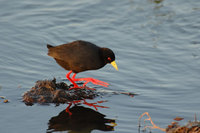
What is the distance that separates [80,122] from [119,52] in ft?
12.4

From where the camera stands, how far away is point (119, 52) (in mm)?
9727

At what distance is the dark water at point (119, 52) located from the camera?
6664 millimetres

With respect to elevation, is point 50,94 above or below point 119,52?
below

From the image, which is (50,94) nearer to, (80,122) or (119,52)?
(80,122)

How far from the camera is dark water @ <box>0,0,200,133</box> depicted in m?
6.66

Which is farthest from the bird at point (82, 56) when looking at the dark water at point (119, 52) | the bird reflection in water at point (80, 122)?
the bird reflection in water at point (80, 122)

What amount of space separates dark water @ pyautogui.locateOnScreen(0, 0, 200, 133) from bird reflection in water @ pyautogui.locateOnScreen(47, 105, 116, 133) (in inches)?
4.6

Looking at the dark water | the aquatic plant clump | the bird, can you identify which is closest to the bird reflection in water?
the dark water

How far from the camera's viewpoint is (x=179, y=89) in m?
7.81

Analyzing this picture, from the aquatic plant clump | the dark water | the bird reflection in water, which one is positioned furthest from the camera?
the aquatic plant clump

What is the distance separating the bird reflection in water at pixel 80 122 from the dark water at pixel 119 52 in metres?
0.12

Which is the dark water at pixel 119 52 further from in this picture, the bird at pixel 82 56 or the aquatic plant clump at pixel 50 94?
the bird at pixel 82 56

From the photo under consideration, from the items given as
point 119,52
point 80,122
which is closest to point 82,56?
point 80,122

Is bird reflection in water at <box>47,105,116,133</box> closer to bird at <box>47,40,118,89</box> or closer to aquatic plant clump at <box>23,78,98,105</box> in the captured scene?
aquatic plant clump at <box>23,78,98,105</box>
